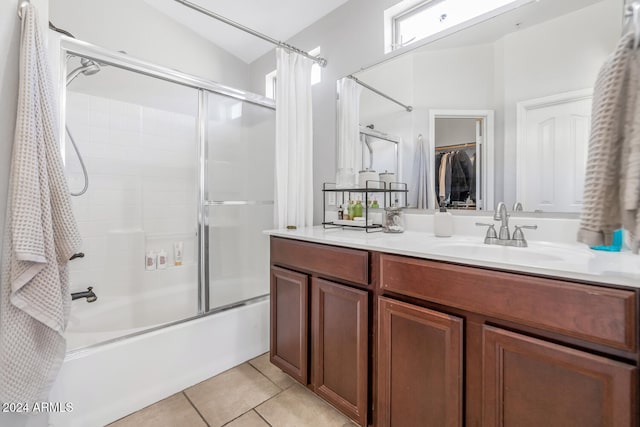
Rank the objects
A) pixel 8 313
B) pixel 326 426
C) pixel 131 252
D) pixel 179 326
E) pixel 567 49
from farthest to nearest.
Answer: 1. pixel 131 252
2. pixel 179 326
3. pixel 326 426
4. pixel 567 49
5. pixel 8 313

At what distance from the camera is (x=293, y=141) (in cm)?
202

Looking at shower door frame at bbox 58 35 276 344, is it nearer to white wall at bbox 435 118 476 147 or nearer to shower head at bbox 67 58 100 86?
shower head at bbox 67 58 100 86

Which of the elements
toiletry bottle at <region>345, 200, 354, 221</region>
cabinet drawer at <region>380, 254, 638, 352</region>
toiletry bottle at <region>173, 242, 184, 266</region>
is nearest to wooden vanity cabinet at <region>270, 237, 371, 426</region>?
cabinet drawer at <region>380, 254, 638, 352</region>

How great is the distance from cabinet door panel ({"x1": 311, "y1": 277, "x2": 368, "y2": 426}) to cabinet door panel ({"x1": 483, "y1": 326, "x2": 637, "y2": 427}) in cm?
48

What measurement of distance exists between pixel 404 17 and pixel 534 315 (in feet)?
6.11

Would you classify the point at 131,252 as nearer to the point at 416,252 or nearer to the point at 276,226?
the point at 276,226

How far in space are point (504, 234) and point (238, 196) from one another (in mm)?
1832

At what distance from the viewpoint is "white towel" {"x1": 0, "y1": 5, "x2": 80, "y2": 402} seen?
97 cm

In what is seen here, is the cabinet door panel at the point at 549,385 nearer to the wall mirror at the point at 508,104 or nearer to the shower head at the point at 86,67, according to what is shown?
the wall mirror at the point at 508,104

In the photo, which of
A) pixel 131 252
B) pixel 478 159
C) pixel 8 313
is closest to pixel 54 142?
pixel 8 313

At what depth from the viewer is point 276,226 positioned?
2014mm

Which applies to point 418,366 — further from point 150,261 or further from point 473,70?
point 150,261

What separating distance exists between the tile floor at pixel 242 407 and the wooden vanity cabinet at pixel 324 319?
148 mm

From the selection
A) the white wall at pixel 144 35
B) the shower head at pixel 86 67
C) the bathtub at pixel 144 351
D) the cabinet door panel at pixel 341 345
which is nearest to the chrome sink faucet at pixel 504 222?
the cabinet door panel at pixel 341 345
